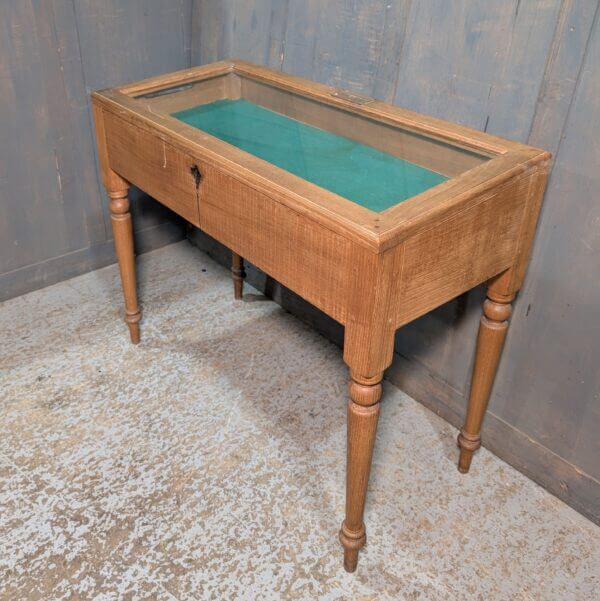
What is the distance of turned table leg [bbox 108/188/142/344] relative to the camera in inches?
82.9

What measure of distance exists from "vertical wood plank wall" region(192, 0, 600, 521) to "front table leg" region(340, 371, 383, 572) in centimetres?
56

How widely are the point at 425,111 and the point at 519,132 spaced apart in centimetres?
29

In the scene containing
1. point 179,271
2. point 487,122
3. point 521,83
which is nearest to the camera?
point 521,83

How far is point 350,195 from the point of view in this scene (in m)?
1.47

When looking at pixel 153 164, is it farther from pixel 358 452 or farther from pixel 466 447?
pixel 466 447

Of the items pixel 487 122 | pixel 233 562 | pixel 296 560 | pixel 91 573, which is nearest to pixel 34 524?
pixel 91 573

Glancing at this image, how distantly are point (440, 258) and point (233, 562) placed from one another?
0.89 meters

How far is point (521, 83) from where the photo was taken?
1.59m

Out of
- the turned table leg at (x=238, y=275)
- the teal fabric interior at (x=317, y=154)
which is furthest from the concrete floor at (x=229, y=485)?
the teal fabric interior at (x=317, y=154)

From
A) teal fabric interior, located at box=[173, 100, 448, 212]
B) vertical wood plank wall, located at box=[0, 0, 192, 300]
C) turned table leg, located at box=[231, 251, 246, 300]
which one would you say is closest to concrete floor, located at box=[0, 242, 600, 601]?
turned table leg, located at box=[231, 251, 246, 300]

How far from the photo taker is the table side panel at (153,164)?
1.69 metres

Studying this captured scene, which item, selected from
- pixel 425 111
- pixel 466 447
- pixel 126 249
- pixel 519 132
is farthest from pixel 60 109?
pixel 466 447

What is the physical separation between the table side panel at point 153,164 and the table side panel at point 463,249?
0.61m

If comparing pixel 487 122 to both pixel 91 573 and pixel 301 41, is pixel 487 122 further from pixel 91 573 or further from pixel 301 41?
pixel 91 573
